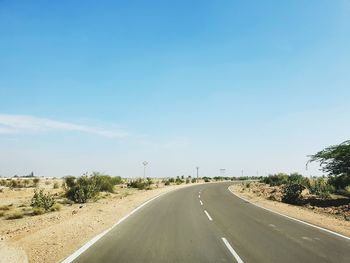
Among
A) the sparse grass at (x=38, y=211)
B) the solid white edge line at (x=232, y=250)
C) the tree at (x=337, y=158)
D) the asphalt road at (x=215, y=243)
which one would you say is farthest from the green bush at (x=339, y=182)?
the solid white edge line at (x=232, y=250)

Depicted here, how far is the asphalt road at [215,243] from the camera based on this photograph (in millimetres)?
9445

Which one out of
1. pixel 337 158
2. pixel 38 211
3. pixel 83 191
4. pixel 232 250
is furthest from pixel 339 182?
pixel 232 250

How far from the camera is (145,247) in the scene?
34.8 feet

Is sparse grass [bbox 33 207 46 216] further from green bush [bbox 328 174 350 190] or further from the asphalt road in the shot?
green bush [bbox 328 174 350 190]

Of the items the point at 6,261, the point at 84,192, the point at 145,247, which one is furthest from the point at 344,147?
the point at 6,261

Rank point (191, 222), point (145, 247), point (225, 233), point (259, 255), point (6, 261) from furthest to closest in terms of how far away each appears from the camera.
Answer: point (191, 222) < point (225, 233) < point (145, 247) < point (259, 255) < point (6, 261)

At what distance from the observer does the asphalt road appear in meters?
9.45

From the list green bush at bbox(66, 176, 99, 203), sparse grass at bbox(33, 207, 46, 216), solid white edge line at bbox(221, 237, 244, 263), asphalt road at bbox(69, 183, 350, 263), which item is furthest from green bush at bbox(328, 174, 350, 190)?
solid white edge line at bbox(221, 237, 244, 263)

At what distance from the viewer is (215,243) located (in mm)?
11414

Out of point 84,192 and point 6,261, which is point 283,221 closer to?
point 6,261

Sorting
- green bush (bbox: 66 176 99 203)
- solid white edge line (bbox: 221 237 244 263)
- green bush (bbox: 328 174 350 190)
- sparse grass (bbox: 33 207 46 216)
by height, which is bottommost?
solid white edge line (bbox: 221 237 244 263)

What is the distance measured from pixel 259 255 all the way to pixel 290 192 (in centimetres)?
2273

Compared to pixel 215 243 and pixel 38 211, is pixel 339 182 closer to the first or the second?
pixel 38 211

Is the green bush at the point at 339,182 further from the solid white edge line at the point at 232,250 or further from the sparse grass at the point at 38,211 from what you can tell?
the solid white edge line at the point at 232,250
